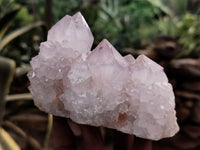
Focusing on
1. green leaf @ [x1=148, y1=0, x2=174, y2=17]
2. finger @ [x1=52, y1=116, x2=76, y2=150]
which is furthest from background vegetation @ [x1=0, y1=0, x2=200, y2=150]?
finger @ [x1=52, y1=116, x2=76, y2=150]

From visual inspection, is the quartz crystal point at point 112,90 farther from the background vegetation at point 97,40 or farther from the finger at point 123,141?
the background vegetation at point 97,40

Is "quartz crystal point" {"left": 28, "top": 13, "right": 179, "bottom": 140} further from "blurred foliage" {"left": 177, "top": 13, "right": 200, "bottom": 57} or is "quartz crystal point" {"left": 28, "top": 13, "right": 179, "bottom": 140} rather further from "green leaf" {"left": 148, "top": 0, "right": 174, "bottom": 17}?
"green leaf" {"left": 148, "top": 0, "right": 174, "bottom": 17}

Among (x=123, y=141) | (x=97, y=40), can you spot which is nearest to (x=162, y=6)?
(x=97, y=40)

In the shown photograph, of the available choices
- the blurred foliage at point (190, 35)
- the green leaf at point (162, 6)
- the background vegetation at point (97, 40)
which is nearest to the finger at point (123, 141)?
the background vegetation at point (97, 40)

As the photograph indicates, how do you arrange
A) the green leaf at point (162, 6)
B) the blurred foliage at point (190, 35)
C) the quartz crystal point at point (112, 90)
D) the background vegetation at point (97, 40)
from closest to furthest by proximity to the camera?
the quartz crystal point at point (112, 90)
the background vegetation at point (97, 40)
the blurred foliage at point (190, 35)
the green leaf at point (162, 6)

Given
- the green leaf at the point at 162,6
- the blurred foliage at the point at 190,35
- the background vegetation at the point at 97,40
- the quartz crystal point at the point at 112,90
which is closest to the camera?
the quartz crystal point at the point at 112,90

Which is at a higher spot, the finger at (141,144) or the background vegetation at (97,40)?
the finger at (141,144)

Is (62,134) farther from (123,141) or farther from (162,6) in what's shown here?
(162,6)

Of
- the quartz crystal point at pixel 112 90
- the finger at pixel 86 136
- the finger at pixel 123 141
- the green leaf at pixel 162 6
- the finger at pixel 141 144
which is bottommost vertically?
the green leaf at pixel 162 6
